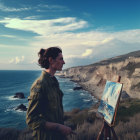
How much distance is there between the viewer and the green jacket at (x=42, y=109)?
180cm

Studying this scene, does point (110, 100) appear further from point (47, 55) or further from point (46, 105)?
point (47, 55)

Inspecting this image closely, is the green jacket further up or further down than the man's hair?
further down

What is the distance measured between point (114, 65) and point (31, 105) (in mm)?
41874

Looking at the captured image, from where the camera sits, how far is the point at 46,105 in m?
1.99

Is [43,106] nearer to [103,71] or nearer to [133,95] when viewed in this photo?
[133,95]

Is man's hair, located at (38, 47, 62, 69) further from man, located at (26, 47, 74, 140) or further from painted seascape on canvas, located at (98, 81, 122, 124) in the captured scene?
painted seascape on canvas, located at (98, 81, 122, 124)

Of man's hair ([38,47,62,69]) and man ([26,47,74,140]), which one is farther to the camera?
man's hair ([38,47,62,69])

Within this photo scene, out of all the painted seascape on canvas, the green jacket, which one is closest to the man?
the green jacket

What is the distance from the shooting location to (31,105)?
1826 millimetres

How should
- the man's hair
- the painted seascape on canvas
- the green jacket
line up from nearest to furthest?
the green jacket, the man's hair, the painted seascape on canvas

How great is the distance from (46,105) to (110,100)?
3.21m

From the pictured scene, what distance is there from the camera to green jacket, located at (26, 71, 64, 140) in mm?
1803

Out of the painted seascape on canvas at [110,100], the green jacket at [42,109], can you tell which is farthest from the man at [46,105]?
the painted seascape on canvas at [110,100]

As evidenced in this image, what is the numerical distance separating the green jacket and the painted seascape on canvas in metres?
2.61
